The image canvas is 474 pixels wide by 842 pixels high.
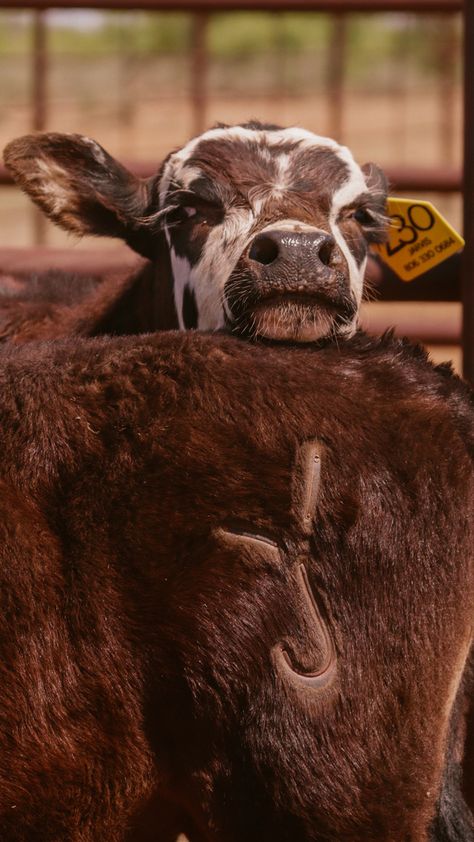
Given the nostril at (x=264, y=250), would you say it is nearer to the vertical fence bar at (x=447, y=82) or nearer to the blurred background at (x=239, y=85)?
the blurred background at (x=239, y=85)

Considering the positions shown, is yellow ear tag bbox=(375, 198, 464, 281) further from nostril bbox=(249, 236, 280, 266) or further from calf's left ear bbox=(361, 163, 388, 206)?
nostril bbox=(249, 236, 280, 266)

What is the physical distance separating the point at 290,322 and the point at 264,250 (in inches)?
8.9

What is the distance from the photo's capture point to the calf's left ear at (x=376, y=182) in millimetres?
4375

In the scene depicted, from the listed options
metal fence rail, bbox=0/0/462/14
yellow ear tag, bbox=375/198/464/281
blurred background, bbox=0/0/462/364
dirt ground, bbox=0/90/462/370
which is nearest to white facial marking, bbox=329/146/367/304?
yellow ear tag, bbox=375/198/464/281

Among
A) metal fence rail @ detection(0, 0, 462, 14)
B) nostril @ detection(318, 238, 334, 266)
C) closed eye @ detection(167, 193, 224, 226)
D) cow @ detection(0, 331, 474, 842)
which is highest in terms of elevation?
metal fence rail @ detection(0, 0, 462, 14)

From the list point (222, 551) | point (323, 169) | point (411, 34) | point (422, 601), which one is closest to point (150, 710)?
point (222, 551)

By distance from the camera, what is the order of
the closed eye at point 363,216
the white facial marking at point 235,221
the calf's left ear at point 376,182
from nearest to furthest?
1. the white facial marking at point 235,221
2. the closed eye at point 363,216
3. the calf's left ear at point 376,182

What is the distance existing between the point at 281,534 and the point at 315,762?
1.39 ft

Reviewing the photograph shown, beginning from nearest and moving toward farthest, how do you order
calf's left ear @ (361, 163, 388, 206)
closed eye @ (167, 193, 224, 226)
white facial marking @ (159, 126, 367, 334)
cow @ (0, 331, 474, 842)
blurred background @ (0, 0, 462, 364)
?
cow @ (0, 331, 474, 842), white facial marking @ (159, 126, 367, 334), closed eye @ (167, 193, 224, 226), calf's left ear @ (361, 163, 388, 206), blurred background @ (0, 0, 462, 364)

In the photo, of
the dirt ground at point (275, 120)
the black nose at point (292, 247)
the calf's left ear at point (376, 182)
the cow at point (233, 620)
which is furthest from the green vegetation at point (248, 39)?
the cow at point (233, 620)

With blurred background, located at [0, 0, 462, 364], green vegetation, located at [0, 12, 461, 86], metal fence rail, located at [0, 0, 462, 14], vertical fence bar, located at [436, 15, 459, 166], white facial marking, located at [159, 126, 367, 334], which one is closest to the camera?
white facial marking, located at [159, 126, 367, 334]

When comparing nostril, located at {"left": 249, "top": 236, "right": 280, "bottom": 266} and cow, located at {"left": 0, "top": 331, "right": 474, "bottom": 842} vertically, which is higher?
nostril, located at {"left": 249, "top": 236, "right": 280, "bottom": 266}

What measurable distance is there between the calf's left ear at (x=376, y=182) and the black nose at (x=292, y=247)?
723 mm

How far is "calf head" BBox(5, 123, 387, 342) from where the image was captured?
359 centimetres
